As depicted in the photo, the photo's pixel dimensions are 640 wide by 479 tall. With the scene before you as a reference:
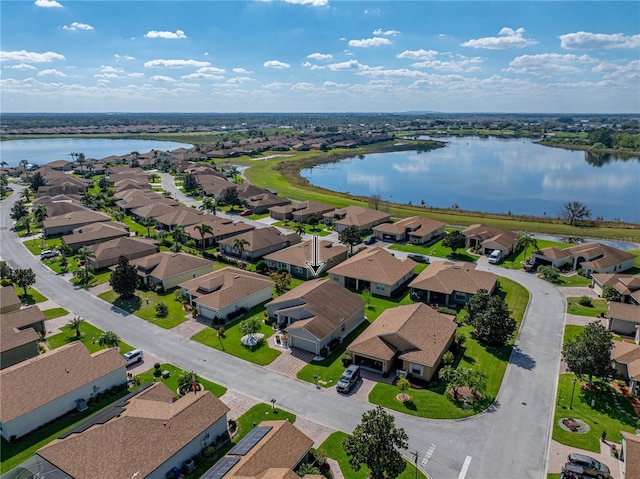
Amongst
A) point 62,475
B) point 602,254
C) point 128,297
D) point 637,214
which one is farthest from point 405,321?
point 637,214

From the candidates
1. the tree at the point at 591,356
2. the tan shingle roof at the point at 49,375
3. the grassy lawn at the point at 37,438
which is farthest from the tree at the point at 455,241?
the grassy lawn at the point at 37,438

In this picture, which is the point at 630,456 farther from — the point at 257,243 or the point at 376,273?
the point at 257,243

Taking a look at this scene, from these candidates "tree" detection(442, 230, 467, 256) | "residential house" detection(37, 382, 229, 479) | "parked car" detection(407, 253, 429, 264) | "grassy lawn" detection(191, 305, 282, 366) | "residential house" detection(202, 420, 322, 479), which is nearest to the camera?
"residential house" detection(202, 420, 322, 479)

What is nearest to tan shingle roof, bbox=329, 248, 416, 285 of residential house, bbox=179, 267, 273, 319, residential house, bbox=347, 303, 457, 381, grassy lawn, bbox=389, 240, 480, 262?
residential house, bbox=179, 267, 273, 319

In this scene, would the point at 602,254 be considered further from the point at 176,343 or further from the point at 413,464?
the point at 176,343

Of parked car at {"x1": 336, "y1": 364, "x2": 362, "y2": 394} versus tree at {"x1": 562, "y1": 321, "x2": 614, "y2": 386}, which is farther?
parked car at {"x1": 336, "y1": 364, "x2": 362, "y2": 394}

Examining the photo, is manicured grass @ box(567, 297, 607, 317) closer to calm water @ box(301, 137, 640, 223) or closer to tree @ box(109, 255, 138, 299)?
tree @ box(109, 255, 138, 299)

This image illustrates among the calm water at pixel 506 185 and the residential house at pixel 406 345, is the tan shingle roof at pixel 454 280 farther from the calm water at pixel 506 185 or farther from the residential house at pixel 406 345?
the calm water at pixel 506 185
